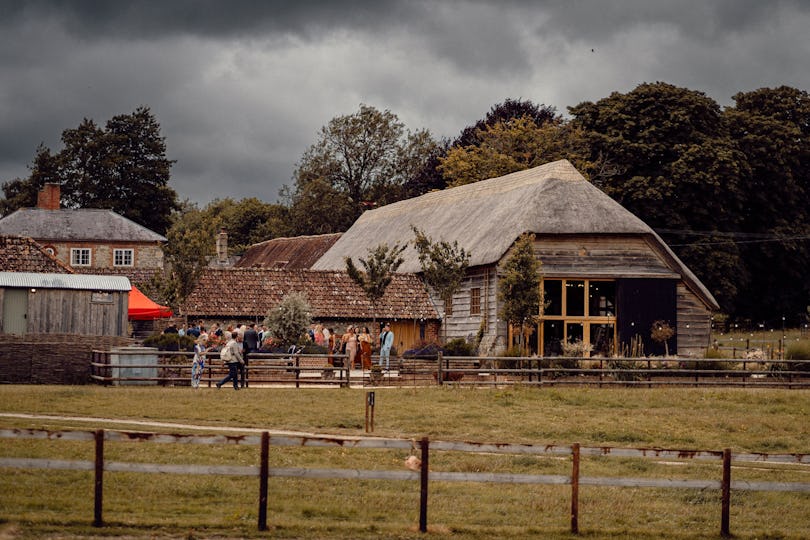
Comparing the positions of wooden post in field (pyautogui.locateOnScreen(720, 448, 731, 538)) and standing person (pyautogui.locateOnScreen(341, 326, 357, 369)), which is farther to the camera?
standing person (pyautogui.locateOnScreen(341, 326, 357, 369))

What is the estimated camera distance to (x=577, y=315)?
4662 cm

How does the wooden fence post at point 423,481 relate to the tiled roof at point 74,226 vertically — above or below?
below

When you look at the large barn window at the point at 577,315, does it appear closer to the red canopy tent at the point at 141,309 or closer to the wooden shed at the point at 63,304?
the red canopy tent at the point at 141,309

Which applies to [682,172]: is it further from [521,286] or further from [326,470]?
[326,470]

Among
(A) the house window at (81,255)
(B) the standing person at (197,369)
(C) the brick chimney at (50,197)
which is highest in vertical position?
(C) the brick chimney at (50,197)

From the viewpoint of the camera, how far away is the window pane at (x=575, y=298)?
4659cm

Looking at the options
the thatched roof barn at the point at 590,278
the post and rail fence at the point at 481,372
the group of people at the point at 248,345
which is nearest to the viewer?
the group of people at the point at 248,345

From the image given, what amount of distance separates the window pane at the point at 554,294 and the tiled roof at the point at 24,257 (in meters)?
17.5

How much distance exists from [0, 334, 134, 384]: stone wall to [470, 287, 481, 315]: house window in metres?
17.6

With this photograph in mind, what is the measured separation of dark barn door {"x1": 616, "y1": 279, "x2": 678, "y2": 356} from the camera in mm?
46247

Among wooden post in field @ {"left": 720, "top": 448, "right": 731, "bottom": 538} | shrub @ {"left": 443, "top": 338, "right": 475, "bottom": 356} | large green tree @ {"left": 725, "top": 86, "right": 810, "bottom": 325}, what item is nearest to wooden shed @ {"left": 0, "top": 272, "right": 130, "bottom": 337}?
shrub @ {"left": 443, "top": 338, "right": 475, "bottom": 356}

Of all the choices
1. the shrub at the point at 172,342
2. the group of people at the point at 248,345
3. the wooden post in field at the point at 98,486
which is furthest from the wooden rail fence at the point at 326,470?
the shrub at the point at 172,342

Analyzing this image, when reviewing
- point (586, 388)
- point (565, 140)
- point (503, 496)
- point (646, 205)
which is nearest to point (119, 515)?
point (503, 496)

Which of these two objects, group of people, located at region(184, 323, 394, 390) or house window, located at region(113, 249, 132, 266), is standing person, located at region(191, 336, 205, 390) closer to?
group of people, located at region(184, 323, 394, 390)
